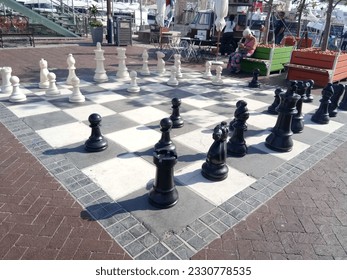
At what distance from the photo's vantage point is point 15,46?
42.5 ft

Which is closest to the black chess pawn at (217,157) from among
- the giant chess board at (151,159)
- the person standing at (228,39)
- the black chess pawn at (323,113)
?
the giant chess board at (151,159)

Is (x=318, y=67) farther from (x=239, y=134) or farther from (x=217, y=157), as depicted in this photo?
(x=217, y=157)

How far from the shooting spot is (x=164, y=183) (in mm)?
2770

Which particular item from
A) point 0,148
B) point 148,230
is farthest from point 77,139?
point 148,230

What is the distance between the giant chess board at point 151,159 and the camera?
2582 millimetres

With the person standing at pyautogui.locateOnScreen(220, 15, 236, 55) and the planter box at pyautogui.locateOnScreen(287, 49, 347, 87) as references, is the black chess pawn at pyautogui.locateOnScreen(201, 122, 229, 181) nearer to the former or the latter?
the planter box at pyautogui.locateOnScreen(287, 49, 347, 87)

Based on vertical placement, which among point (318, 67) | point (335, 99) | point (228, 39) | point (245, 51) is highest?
point (228, 39)

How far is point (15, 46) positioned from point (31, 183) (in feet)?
40.2

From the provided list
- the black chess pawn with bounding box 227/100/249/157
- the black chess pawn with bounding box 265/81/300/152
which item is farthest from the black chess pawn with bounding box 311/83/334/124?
the black chess pawn with bounding box 227/100/249/157

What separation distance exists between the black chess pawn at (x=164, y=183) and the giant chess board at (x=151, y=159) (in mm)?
78

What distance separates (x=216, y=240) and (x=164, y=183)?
0.70m

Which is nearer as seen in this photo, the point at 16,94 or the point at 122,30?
the point at 16,94

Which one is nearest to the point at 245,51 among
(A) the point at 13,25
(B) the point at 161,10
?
(B) the point at 161,10
